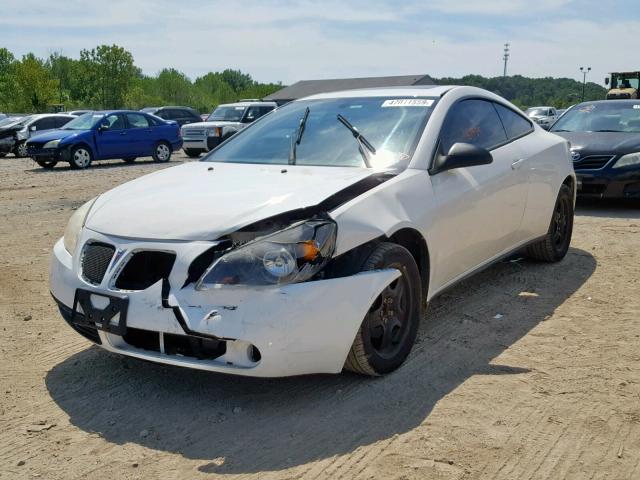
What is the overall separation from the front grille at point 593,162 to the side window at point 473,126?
4629mm

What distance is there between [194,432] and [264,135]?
7.94 ft

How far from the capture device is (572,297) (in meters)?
5.45

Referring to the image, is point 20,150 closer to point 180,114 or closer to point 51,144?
point 51,144

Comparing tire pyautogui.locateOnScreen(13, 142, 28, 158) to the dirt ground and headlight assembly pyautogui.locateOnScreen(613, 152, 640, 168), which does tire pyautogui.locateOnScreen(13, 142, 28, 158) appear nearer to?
headlight assembly pyautogui.locateOnScreen(613, 152, 640, 168)

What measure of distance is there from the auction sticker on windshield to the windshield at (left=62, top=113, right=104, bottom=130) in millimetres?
15907

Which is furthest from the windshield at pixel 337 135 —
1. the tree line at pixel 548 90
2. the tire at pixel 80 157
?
the tree line at pixel 548 90

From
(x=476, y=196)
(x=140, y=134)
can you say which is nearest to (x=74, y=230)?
(x=476, y=196)

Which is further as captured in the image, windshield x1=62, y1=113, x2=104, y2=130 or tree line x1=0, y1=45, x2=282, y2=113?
tree line x1=0, y1=45, x2=282, y2=113

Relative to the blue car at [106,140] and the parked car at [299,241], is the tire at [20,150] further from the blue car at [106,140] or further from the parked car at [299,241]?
the parked car at [299,241]

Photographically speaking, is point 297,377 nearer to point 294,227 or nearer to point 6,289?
point 294,227

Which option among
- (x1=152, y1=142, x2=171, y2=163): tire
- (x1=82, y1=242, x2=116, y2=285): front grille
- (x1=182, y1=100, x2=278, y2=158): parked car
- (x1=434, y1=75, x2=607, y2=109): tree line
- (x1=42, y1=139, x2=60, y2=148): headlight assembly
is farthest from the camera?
(x1=434, y1=75, x2=607, y2=109): tree line

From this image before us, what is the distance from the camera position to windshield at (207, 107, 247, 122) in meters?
22.1

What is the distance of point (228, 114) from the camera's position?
22.4 m

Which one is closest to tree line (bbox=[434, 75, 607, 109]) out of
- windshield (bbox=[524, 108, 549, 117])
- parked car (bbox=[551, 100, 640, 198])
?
windshield (bbox=[524, 108, 549, 117])
